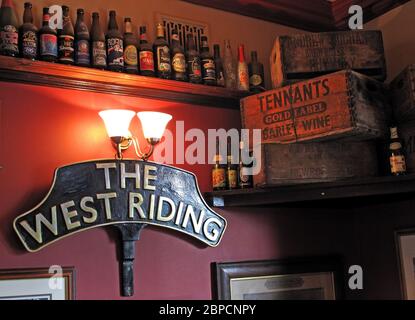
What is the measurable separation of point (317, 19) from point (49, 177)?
2047 mm

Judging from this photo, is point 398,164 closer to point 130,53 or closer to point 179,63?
point 179,63

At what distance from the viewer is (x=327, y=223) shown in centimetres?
329

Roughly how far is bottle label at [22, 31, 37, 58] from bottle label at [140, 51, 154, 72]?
0.54 metres

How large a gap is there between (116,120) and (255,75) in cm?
99

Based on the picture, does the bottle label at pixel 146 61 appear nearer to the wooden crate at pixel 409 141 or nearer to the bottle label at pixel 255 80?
the bottle label at pixel 255 80

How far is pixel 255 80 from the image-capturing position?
3123 mm

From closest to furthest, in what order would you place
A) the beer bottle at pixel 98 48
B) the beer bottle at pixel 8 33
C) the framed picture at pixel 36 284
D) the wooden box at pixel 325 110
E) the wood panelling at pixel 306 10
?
the framed picture at pixel 36 284 < the beer bottle at pixel 8 33 < the wooden box at pixel 325 110 < the beer bottle at pixel 98 48 < the wood panelling at pixel 306 10

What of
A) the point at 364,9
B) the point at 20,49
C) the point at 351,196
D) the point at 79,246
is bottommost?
the point at 79,246

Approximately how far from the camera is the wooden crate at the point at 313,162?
265 cm

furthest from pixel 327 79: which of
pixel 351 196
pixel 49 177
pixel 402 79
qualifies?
pixel 49 177

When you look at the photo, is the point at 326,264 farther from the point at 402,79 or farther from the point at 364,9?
the point at 364,9

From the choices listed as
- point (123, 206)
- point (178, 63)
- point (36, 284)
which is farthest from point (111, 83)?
point (36, 284)

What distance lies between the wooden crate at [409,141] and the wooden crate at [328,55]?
13.0 inches

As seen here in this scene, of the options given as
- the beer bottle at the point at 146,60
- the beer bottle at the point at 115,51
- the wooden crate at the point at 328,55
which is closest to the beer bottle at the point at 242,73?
the wooden crate at the point at 328,55
